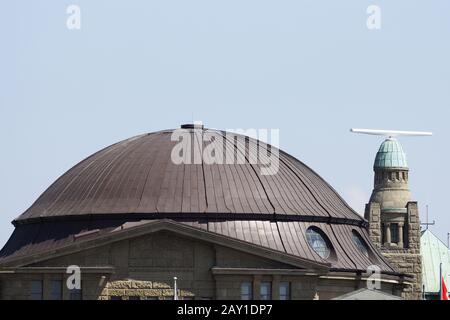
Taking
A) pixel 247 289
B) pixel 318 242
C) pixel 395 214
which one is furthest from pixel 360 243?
pixel 395 214

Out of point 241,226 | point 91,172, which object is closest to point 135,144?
point 91,172

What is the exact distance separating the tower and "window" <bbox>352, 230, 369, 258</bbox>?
24.0 meters

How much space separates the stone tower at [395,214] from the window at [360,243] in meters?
24.4

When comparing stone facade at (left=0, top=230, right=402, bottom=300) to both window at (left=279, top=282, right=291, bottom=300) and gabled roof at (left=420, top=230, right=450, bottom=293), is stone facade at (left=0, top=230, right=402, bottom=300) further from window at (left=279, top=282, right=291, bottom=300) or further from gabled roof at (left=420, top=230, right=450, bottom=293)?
gabled roof at (left=420, top=230, right=450, bottom=293)

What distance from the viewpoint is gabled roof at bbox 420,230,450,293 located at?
5304 inches

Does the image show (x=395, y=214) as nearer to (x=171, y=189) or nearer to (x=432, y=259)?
Result: (x=432, y=259)

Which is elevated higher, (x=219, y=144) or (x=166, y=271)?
(x=219, y=144)

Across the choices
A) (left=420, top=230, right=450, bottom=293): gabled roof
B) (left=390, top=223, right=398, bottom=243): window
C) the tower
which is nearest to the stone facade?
the tower

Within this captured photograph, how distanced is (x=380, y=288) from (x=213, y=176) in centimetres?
941

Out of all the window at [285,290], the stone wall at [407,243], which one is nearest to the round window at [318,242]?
the window at [285,290]

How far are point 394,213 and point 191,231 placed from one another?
43.7 metres
